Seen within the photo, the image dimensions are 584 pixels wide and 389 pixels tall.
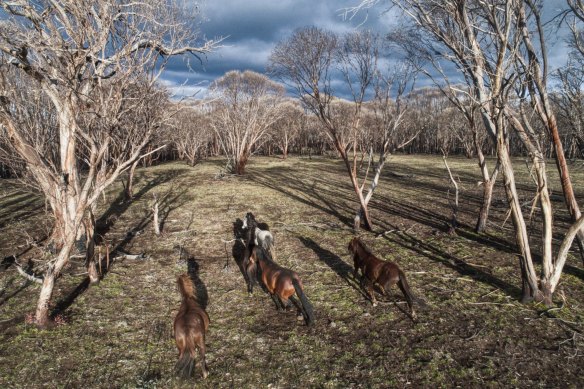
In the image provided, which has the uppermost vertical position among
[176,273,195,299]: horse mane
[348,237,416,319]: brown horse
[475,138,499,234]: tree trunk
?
[475,138,499,234]: tree trunk

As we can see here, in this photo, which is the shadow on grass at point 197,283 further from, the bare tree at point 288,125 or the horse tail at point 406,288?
the bare tree at point 288,125

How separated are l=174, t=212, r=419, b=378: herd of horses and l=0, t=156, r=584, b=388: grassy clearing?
214 millimetres

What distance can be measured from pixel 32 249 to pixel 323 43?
33.9 feet

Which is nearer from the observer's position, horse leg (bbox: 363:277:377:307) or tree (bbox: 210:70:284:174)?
horse leg (bbox: 363:277:377:307)

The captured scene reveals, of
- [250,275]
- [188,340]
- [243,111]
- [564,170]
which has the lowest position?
[250,275]

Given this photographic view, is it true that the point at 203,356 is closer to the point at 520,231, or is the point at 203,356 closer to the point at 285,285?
the point at 285,285

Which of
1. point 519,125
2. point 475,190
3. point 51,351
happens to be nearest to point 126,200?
point 51,351

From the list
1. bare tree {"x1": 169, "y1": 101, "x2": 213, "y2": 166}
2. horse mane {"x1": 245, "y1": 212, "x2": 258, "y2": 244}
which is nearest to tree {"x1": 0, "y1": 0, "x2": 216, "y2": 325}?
horse mane {"x1": 245, "y1": 212, "x2": 258, "y2": 244}

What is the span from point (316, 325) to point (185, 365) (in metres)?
2.12

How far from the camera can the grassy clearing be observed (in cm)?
407

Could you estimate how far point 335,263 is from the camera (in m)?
7.71

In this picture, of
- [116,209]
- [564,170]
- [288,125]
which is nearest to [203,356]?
[564,170]

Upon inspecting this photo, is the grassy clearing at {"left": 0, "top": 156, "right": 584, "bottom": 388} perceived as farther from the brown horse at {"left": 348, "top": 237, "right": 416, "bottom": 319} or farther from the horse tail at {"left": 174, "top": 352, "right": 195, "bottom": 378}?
the brown horse at {"left": 348, "top": 237, "right": 416, "bottom": 319}

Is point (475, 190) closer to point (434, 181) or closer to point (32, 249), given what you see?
point (434, 181)
